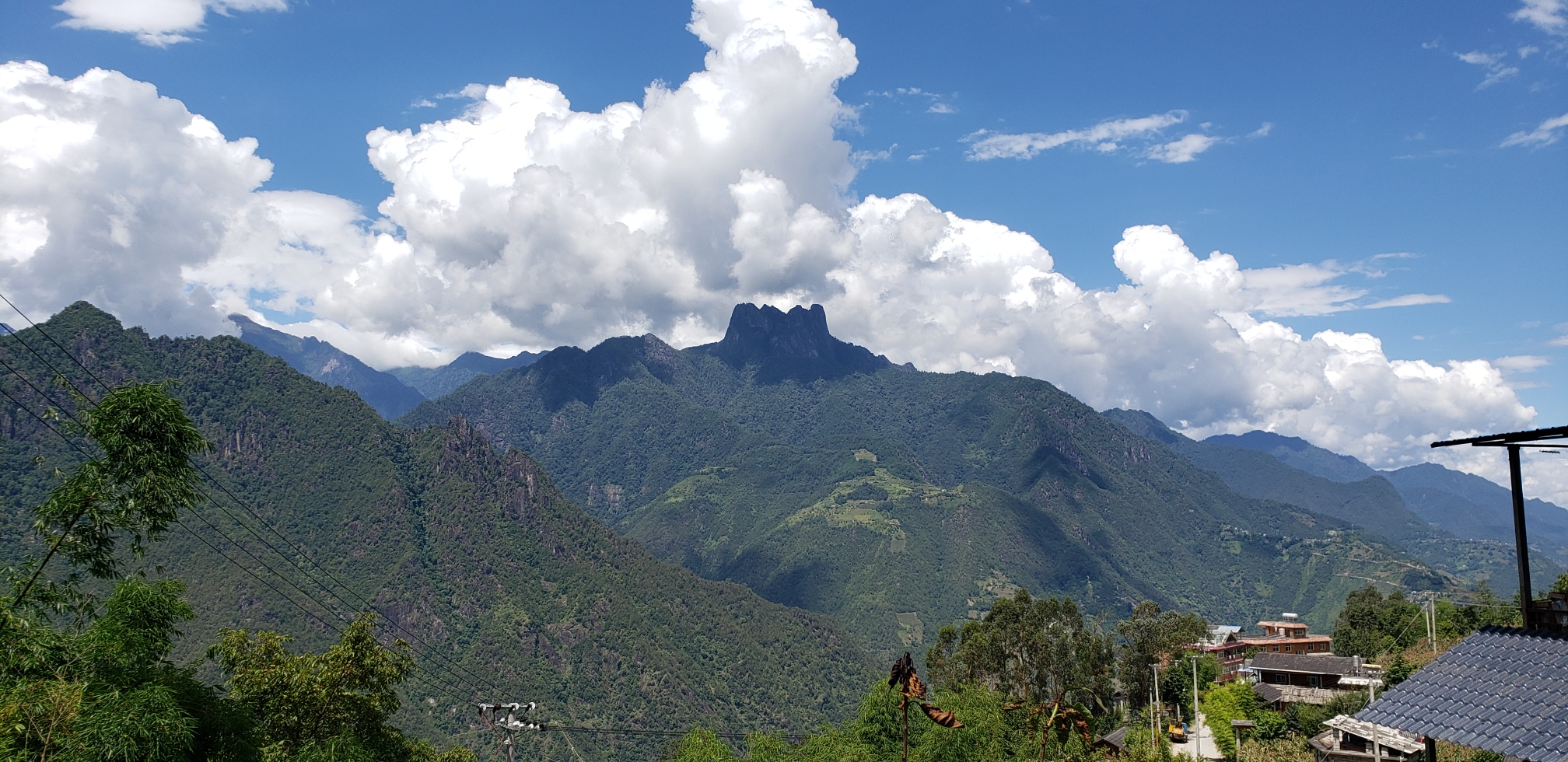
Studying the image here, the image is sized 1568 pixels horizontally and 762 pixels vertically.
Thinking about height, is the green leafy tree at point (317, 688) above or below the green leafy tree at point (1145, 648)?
above

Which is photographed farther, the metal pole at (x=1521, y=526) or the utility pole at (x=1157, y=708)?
the utility pole at (x=1157, y=708)

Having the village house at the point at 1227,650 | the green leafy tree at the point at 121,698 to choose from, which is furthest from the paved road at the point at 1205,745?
the green leafy tree at the point at 121,698

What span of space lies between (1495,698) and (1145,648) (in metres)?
67.8

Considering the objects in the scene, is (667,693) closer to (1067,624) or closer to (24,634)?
(1067,624)

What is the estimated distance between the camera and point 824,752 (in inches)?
2175

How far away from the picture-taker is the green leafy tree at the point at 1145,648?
244 ft

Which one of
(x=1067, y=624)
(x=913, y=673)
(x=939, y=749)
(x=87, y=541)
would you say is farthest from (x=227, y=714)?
(x=1067, y=624)

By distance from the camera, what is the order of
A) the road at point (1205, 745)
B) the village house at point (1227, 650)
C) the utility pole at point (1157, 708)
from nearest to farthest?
the road at point (1205, 745) < the utility pole at point (1157, 708) < the village house at point (1227, 650)

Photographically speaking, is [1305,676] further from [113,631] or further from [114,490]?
[114,490]

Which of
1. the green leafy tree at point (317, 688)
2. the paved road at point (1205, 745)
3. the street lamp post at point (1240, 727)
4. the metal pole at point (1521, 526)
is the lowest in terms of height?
the paved road at point (1205, 745)

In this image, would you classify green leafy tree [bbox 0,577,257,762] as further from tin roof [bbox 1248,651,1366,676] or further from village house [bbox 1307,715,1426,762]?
tin roof [bbox 1248,651,1366,676]

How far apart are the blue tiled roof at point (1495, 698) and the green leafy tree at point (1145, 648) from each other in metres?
63.6

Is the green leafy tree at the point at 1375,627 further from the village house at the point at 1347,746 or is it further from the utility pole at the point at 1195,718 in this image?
the village house at the point at 1347,746

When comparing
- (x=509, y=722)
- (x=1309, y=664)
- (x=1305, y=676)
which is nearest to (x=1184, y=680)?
(x=1305, y=676)
